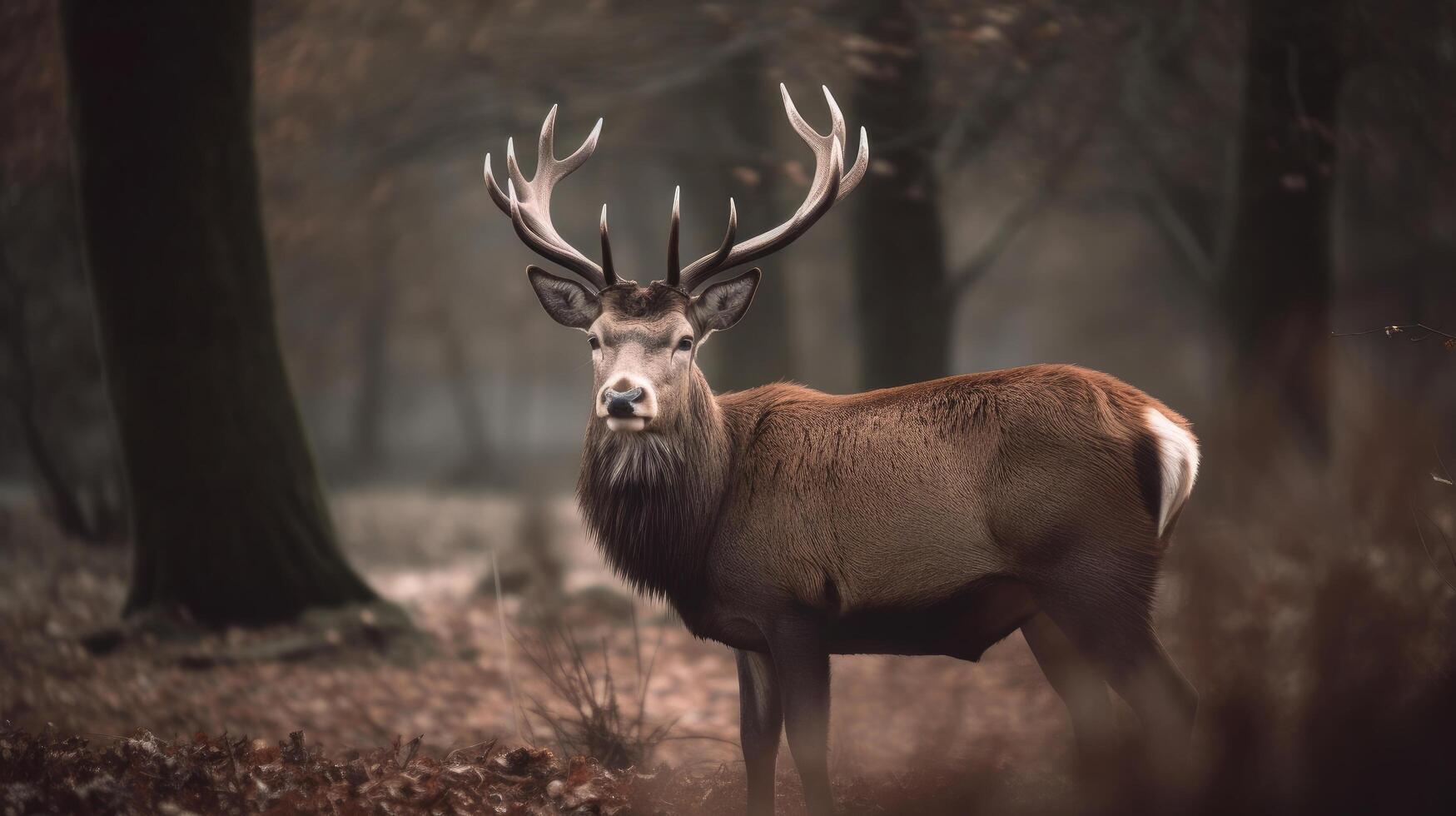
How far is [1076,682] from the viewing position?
4.40m

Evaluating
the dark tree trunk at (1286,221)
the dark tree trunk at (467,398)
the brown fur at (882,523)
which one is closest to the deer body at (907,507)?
the brown fur at (882,523)

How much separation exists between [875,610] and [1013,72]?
5.98 metres

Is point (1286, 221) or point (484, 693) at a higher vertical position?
point (1286, 221)

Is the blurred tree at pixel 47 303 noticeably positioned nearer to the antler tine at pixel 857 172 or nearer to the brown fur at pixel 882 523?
the brown fur at pixel 882 523

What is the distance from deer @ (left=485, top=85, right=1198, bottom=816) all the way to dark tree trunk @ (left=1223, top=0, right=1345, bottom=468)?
146 inches

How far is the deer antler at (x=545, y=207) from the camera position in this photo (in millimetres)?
4562

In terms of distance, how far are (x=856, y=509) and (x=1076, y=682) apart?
1.12 metres

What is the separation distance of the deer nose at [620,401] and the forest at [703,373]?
60 centimetres

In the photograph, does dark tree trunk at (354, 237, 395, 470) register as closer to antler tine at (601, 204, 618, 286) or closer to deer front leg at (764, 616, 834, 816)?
antler tine at (601, 204, 618, 286)

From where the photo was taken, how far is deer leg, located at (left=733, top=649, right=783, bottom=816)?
14.4 ft

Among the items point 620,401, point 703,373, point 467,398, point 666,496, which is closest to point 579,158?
point 703,373

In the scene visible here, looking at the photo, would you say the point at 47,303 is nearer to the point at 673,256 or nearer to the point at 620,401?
the point at 673,256

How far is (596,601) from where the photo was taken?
9203 millimetres

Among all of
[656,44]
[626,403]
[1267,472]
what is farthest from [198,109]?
[1267,472]
